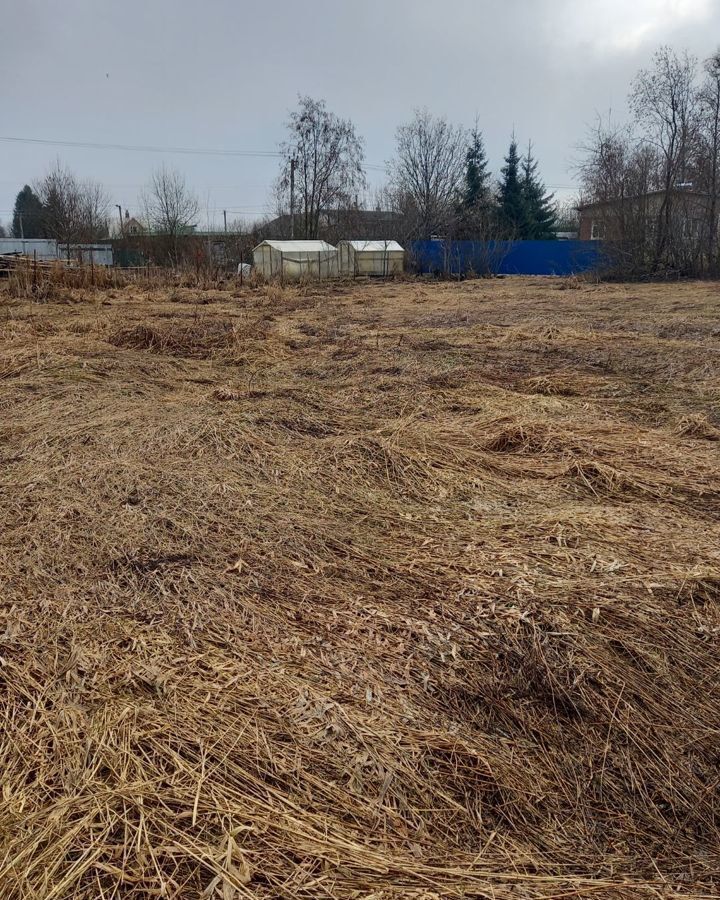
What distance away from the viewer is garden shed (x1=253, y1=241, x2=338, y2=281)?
2486 centimetres

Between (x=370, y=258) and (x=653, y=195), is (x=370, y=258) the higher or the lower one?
the lower one

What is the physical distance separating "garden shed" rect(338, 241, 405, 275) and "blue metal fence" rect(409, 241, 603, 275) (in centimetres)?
128

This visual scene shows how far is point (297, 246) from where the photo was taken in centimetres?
2572

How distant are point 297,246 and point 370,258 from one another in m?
3.54

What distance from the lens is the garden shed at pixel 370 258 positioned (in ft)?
89.3

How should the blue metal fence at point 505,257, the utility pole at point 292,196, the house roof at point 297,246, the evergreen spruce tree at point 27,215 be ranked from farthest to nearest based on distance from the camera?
the evergreen spruce tree at point 27,215 < the utility pole at point 292,196 < the blue metal fence at point 505,257 < the house roof at point 297,246

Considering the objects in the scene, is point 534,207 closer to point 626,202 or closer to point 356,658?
point 626,202

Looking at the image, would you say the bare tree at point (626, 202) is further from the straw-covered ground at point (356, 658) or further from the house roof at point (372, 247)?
the straw-covered ground at point (356, 658)

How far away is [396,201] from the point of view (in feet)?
124

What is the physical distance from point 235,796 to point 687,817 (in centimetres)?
129

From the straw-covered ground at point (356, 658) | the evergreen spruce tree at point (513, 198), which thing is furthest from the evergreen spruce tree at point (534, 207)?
the straw-covered ground at point (356, 658)

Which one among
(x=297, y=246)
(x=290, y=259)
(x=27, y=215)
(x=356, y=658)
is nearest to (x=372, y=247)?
(x=297, y=246)

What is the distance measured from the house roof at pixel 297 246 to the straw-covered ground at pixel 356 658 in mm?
21723

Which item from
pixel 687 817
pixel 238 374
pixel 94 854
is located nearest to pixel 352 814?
pixel 94 854
